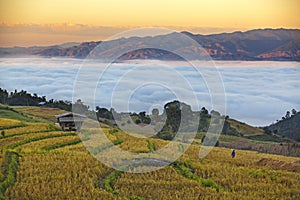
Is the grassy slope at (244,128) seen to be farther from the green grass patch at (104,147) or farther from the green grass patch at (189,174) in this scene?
the green grass patch at (189,174)

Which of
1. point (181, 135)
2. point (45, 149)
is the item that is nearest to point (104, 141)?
point (45, 149)

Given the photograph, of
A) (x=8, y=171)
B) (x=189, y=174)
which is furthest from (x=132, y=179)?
(x=8, y=171)

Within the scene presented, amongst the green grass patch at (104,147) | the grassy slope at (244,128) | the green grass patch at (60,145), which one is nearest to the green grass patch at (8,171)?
the green grass patch at (60,145)

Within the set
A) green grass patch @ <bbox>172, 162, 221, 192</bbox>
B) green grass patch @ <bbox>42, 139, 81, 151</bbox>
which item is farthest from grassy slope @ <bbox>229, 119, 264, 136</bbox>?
green grass patch @ <bbox>172, 162, 221, 192</bbox>

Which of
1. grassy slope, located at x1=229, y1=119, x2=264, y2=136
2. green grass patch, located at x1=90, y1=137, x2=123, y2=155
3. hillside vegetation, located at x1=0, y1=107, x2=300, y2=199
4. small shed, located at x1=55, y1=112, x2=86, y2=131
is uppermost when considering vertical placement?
small shed, located at x1=55, y1=112, x2=86, y2=131

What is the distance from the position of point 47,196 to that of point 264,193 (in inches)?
209

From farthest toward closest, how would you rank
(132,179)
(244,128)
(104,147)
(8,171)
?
1. (244,128)
2. (104,147)
3. (8,171)
4. (132,179)

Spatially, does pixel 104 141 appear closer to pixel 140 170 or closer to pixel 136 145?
pixel 136 145

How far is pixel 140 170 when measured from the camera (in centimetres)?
1273

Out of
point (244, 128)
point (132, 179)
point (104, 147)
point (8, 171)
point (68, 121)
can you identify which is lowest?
point (244, 128)

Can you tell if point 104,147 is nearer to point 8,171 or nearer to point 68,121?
point 8,171

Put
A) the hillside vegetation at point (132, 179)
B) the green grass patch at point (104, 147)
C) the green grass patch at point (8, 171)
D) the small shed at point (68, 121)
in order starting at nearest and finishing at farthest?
the hillside vegetation at point (132, 179) → the green grass patch at point (8, 171) → the green grass patch at point (104, 147) → the small shed at point (68, 121)

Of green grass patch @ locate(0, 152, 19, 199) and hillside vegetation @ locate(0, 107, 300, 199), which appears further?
green grass patch @ locate(0, 152, 19, 199)

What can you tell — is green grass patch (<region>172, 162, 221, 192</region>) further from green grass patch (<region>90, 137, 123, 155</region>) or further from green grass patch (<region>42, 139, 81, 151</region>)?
green grass patch (<region>42, 139, 81, 151</region>)
